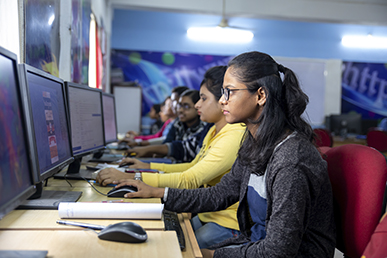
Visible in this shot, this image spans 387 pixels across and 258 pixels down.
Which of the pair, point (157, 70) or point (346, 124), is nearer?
point (346, 124)

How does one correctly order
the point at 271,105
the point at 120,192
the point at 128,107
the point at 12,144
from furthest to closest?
the point at 128,107 < the point at 120,192 < the point at 271,105 < the point at 12,144

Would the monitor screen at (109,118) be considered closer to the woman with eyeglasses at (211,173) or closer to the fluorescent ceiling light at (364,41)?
the woman with eyeglasses at (211,173)

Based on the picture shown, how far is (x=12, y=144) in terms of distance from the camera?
700mm

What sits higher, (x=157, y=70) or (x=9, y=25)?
(x=157, y=70)

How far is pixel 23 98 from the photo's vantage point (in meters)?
0.78

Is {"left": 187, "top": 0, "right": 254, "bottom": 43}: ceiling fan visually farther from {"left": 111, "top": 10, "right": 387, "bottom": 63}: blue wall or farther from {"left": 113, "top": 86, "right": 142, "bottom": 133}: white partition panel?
{"left": 113, "top": 86, "right": 142, "bottom": 133}: white partition panel

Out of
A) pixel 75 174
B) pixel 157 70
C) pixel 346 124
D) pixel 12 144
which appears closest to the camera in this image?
pixel 12 144

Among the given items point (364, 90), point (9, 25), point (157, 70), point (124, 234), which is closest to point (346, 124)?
point (364, 90)

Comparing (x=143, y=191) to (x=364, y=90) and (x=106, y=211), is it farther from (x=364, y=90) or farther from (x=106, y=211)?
(x=364, y=90)

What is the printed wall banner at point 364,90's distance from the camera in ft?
23.8

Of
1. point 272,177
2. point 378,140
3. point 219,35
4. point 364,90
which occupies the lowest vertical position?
point 378,140

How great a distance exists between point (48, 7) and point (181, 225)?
1371 mm

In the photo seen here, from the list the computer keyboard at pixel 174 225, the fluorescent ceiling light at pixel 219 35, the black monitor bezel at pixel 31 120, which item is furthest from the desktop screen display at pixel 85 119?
the fluorescent ceiling light at pixel 219 35

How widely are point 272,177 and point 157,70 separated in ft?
19.2
